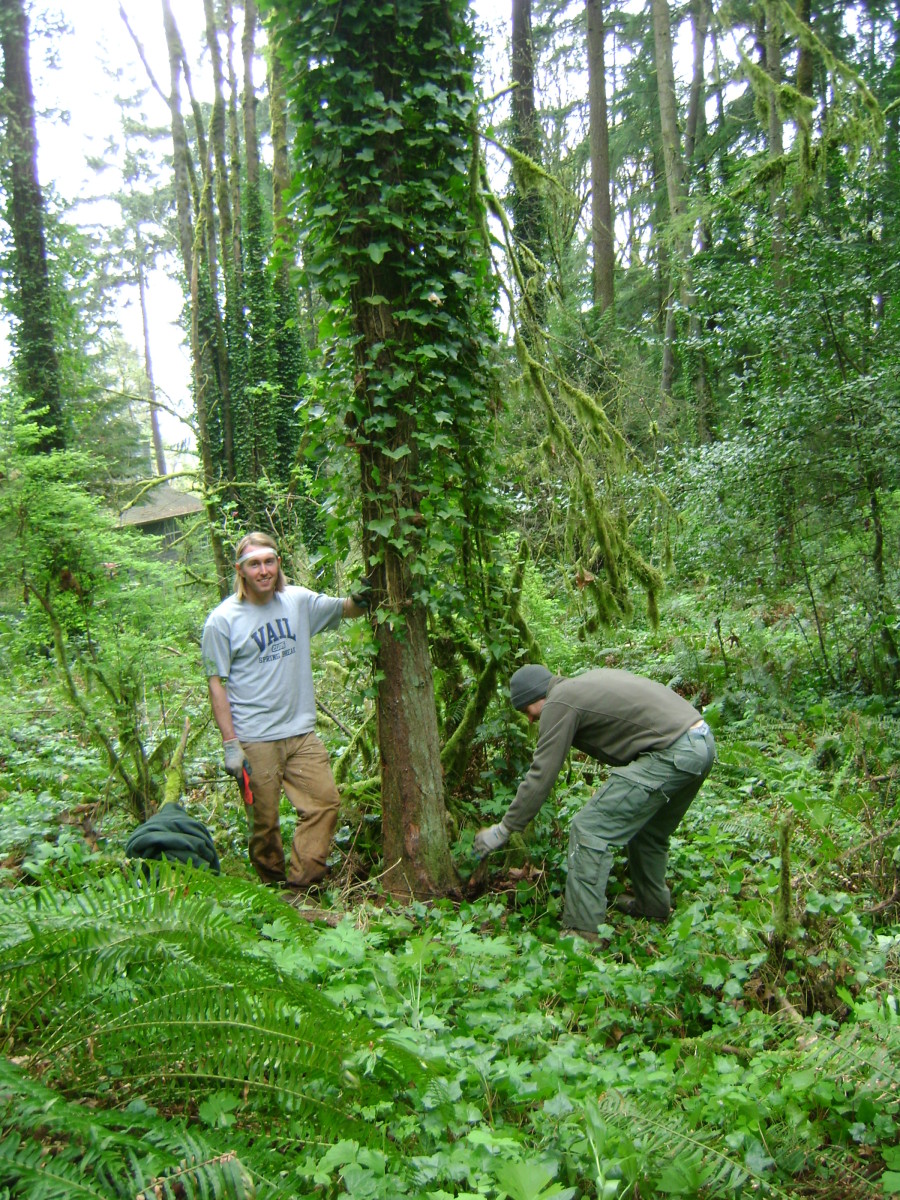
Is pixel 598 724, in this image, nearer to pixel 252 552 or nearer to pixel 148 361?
pixel 252 552

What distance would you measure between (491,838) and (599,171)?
1846cm

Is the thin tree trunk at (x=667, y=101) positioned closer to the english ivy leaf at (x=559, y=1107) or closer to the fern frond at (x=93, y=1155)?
the english ivy leaf at (x=559, y=1107)

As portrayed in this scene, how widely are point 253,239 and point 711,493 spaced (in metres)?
14.5

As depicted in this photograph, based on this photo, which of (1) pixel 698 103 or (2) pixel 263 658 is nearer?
(2) pixel 263 658

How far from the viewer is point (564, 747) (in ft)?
15.0

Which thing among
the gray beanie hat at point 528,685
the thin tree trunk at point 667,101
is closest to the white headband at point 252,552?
the gray beanie hat at point 528,685

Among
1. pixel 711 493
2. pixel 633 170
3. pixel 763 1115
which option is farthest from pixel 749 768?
pixel 633 170

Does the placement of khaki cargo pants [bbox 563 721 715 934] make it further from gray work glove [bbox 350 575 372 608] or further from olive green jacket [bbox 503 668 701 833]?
gray work glove [bbox 350 575 372 608]

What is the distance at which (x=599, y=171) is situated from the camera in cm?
1905

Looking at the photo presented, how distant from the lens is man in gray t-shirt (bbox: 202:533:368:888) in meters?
4.95

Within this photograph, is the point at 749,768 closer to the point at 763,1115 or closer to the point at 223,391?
the point at 763,1115

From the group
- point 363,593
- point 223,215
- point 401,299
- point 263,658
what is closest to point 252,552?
point 263,658

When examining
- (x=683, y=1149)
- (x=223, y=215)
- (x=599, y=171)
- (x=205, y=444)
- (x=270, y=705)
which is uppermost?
(x=599, y=171)

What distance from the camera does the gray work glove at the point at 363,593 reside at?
4.68 meters
